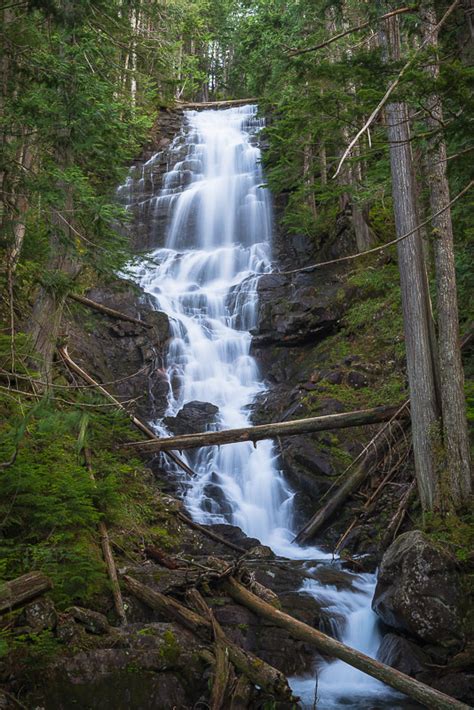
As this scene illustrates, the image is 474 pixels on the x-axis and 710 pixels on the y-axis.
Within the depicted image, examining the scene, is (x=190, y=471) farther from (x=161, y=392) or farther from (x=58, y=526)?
(x=58, y=526)

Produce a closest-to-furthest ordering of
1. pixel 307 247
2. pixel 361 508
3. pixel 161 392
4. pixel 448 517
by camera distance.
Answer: pixel 448 517, pixel 361 508, pixel 161 392, pixel 307 247

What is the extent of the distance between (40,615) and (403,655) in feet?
12.6

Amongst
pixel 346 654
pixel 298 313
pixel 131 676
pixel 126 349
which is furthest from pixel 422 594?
pixel 126 349

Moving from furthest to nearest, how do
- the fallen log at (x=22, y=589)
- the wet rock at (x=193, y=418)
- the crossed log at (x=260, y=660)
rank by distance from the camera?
the wet rock at (x=193, y=418)
the crossed log at (x=260, y=660)
the fallen log at (x=22, y=589)

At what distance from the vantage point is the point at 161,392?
47.5ft

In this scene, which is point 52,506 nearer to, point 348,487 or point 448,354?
point 448,354

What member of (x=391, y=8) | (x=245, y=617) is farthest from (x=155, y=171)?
(x=245, y=617)

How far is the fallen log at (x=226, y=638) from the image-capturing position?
17.7 ft

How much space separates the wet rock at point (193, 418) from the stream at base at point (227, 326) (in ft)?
0.78

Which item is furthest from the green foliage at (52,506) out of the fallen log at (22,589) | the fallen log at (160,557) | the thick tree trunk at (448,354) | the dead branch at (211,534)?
the thick tree trunk at (448,354)

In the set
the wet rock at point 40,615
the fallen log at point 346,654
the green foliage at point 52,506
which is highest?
the green foliage at point 52,506

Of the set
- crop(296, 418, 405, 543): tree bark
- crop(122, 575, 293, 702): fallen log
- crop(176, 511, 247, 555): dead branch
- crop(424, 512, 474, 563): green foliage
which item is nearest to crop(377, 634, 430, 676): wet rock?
crop(424, 512, 474, 563): green foliage

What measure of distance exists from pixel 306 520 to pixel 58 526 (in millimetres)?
5336

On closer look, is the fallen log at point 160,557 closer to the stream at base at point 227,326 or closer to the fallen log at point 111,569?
the fallen log at point 111,569
